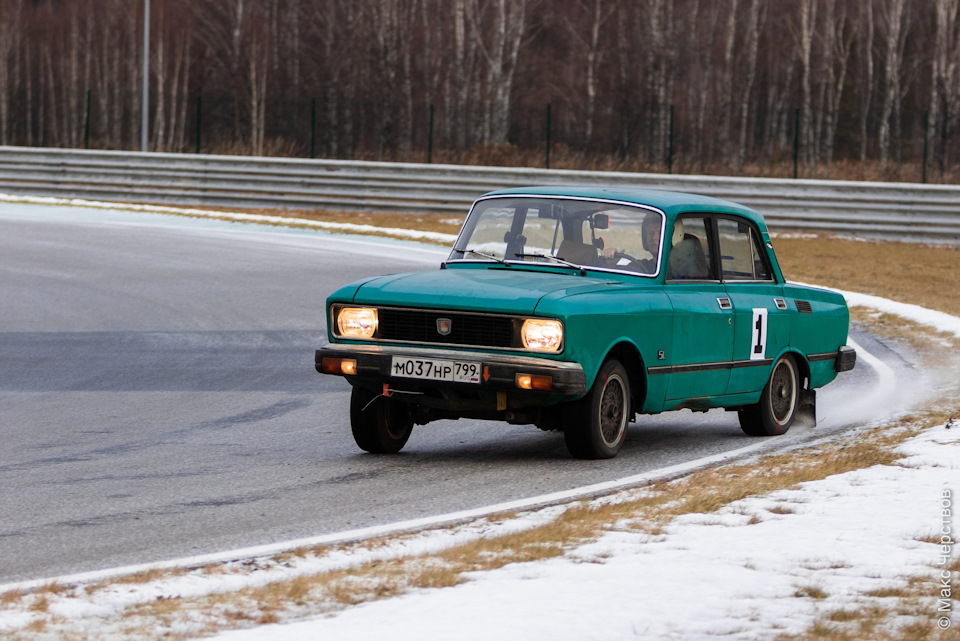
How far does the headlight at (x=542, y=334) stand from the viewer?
24.2 ft

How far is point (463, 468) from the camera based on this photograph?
25.4 ft

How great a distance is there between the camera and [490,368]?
7383 millimetres

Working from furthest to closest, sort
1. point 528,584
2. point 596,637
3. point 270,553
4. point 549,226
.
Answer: point 549,226 < point 270,553 < point 528,584 < point 596,637

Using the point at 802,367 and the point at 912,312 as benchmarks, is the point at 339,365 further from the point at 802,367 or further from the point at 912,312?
the point at 912,312

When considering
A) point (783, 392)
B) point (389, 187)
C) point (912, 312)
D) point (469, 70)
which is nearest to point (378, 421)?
point (783, 392)

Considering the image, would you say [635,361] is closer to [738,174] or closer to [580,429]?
[580,429]

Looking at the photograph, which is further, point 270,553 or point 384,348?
point 384,348

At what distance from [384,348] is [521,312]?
837 mm

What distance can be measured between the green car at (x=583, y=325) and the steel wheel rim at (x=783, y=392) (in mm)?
12

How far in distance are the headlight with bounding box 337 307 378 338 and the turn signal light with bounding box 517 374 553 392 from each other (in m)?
0.96

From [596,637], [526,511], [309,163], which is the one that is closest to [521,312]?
[526,511]

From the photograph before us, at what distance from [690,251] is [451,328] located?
1.92m

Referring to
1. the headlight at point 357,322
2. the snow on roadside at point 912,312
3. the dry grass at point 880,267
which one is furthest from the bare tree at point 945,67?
the headlight at point 357,322

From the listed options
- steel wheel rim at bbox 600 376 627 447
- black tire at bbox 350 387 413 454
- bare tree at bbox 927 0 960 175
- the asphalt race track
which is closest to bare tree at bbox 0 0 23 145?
bare tree at bbox 927 0 960 175
